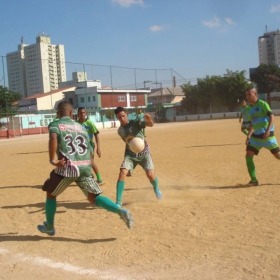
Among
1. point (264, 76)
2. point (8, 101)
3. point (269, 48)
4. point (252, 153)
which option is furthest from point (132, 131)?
point (269, 48)

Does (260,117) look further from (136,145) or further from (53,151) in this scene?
(53,151)

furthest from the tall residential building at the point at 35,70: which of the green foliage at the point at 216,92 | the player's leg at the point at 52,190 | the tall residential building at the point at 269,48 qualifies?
the tall residential building at the point at 269,48

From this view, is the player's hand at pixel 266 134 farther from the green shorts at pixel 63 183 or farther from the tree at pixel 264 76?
the tree at pixel 264 76

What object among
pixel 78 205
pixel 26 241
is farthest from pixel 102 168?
pixel 26 241

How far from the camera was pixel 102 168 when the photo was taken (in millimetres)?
11367

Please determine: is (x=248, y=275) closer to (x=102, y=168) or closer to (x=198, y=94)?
(x=102, y=168)

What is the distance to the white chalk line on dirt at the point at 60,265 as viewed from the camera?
141 inches

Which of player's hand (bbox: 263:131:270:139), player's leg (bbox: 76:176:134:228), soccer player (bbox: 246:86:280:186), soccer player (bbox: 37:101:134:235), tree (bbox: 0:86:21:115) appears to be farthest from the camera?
tree (bbox: 0:86:21:115)

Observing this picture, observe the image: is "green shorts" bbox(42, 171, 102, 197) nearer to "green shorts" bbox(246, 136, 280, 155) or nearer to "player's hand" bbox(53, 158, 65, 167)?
"player's hand" bbox(53, 158, 65, 167)

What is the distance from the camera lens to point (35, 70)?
70062mm

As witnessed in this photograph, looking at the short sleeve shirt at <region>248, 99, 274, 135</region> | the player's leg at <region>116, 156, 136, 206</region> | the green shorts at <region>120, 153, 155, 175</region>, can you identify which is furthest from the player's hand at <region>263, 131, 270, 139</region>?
the player's leg at <region>116, 156, 136, 206</region>

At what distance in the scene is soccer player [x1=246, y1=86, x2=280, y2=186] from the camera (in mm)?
7012

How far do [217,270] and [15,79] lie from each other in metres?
83.2

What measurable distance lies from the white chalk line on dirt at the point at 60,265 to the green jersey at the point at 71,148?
3.25ft
